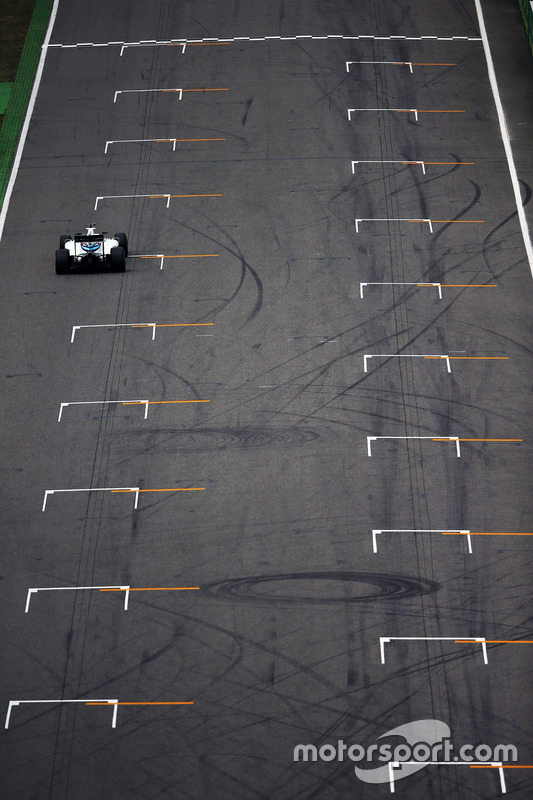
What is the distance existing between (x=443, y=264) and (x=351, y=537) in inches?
481

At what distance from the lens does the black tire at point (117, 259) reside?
42812 mm

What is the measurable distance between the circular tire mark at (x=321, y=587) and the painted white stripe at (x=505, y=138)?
14.0 metres

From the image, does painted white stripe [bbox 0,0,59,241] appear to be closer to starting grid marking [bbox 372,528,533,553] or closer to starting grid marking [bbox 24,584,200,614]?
starting grid marking [bbox 24,584,200,614]

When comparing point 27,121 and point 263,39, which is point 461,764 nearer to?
point 27,121

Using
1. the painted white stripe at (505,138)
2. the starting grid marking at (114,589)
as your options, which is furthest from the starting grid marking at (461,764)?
the painted white stripe at (505,138)

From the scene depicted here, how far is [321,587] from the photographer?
112 feet

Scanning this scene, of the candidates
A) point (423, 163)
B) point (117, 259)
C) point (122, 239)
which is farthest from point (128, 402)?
point (423, 163)

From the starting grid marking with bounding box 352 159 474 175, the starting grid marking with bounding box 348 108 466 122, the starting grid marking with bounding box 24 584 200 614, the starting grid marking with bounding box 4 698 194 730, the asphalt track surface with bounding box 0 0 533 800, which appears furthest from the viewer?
the starting grid marking with bounding box 348 108 466 122

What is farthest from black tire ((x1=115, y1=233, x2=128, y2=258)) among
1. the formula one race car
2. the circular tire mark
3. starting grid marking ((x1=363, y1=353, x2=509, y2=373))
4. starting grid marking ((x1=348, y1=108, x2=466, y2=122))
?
the circular tire mark

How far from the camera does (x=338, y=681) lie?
32031 mm

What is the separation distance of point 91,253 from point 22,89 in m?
12.2

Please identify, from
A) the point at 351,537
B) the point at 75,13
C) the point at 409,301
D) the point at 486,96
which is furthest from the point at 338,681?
the point at 75,13

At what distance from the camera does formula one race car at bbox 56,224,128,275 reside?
42906 millimetres

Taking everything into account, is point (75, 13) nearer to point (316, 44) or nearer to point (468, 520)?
point (316, 44)
